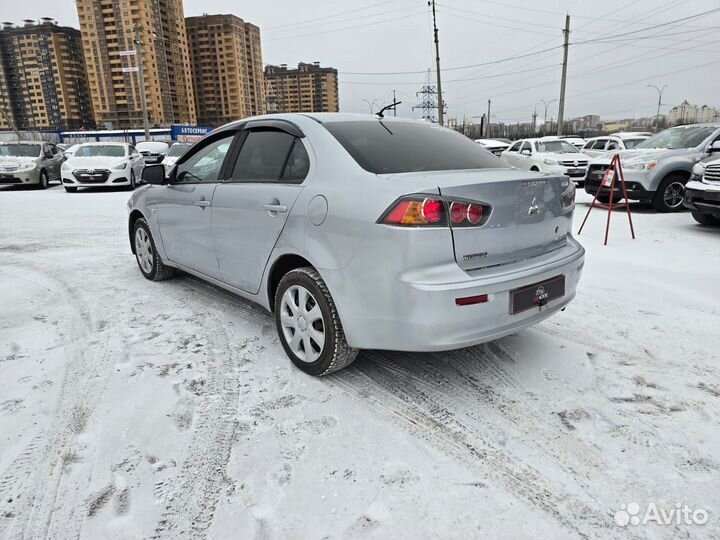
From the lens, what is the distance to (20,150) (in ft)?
51.4

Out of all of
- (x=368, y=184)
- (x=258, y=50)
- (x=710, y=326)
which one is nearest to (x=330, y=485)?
(x=368, y=184)

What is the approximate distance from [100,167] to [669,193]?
14.4 m

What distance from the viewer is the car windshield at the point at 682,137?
978 centimetres

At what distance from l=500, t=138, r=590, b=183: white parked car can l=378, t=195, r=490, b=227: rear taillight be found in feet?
40.2

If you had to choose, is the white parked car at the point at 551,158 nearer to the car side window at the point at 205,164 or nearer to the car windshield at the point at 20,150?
the car side window at the point at 205,164

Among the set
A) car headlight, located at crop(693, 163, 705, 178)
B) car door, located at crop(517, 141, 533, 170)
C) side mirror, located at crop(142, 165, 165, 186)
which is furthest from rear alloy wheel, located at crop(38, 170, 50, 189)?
car headlight, located at crop(693, 163, 705, 178)

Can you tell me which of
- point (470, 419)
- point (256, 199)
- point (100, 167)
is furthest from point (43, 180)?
point (470, 419)

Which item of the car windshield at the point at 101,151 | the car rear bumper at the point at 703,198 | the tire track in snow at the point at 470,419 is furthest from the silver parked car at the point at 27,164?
the car rear bumper at the point at 703,198

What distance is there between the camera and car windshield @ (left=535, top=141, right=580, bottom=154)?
623 inches

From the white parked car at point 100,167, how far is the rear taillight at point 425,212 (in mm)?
13694

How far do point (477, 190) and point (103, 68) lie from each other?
8219 cm

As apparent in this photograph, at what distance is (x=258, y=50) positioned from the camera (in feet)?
246

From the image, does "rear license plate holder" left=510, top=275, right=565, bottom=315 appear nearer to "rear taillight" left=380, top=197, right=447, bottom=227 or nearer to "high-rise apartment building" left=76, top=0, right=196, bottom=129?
"rear taillight" left=380, top=197, right=447, bottom=227

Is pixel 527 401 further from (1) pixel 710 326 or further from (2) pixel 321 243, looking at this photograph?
(1) pixel 710 326
